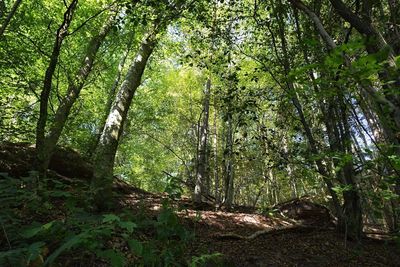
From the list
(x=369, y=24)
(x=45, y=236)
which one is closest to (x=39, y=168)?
(x=45, y=236)

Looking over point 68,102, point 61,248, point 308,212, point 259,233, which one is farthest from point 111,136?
point 308,212

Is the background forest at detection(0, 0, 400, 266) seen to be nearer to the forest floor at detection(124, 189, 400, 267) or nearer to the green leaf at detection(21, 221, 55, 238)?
the green leaf at detection(21, 221, 55, 238)

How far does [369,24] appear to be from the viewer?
310 centimetres

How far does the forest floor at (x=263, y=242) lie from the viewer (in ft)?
19.7

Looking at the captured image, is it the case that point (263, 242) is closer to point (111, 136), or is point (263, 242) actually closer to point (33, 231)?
point (111, 136)

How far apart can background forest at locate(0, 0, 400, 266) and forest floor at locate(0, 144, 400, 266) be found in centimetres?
48

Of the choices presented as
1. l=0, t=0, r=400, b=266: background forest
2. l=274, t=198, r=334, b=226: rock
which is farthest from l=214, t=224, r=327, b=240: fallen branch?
l=274, t=198, r=334, b=226: rock

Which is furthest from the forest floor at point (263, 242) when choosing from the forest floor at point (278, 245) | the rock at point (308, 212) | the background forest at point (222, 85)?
the rock at point (308, 212)

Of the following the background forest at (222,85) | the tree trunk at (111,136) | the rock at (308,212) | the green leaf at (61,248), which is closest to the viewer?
the green leaf at (61,248)

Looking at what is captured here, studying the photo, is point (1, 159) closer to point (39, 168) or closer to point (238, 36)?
point (39, 168)

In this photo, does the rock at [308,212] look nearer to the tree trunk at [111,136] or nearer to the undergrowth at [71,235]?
the tree trunk at [111,136]

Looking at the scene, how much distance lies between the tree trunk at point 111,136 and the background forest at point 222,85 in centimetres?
3

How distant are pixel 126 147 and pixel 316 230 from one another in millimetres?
13857

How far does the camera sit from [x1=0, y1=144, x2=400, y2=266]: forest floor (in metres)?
5.99
